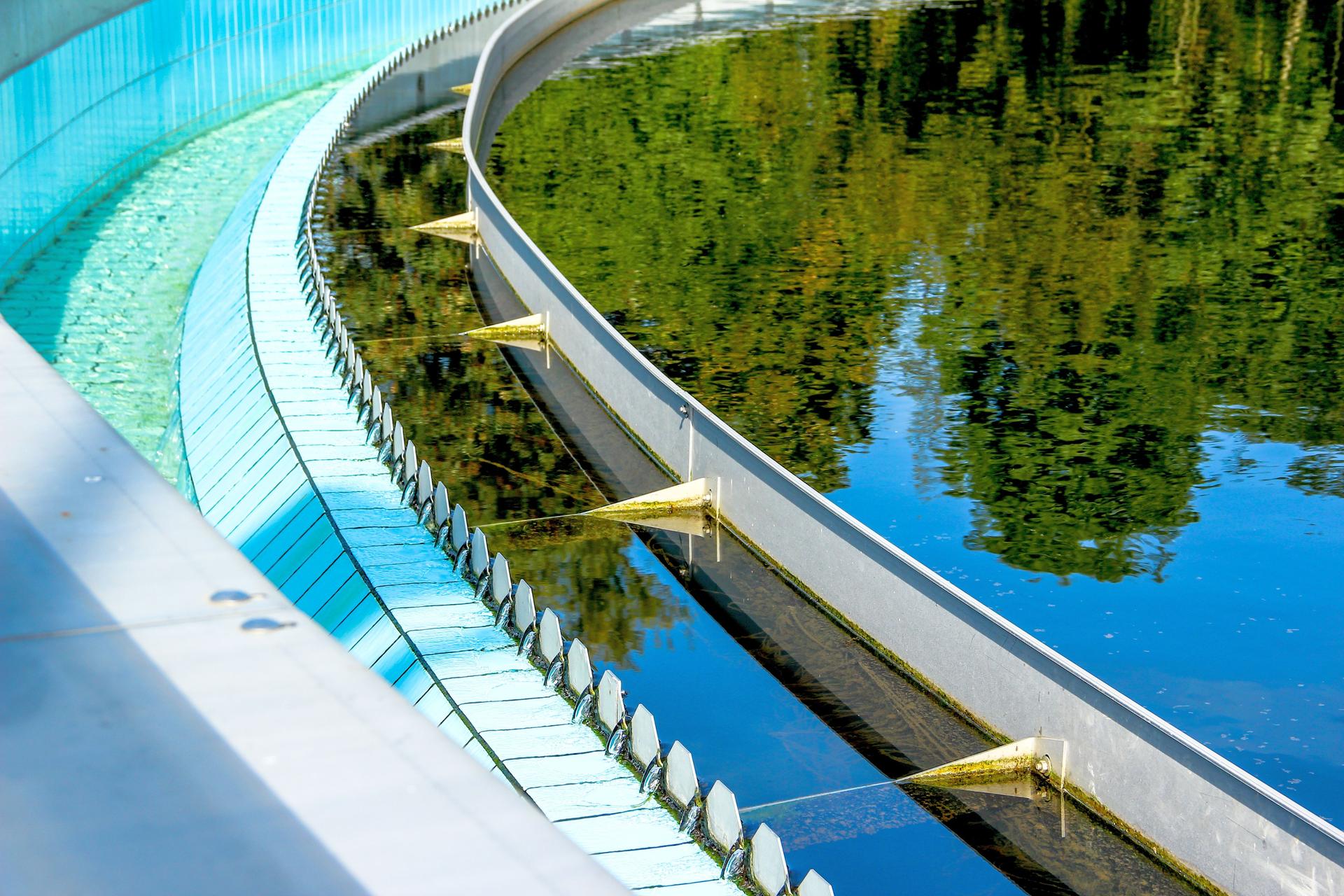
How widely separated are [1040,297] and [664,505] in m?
4.89

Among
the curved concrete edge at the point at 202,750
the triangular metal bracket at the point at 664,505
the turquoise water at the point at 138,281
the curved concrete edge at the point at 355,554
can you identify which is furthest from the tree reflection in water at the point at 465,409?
the curved concrete edge at the point at 202,750

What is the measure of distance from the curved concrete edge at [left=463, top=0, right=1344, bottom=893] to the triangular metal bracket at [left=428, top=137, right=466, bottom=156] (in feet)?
27.6

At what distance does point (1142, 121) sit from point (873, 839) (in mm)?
13872

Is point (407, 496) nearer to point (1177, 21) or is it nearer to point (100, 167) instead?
point (100, 167)

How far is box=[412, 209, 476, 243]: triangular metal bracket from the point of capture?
14.4m

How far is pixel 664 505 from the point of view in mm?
8195

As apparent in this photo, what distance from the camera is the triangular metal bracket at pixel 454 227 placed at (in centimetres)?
1441

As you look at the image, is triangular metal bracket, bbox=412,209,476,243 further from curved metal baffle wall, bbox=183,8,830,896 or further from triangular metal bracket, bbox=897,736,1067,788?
triangular metal bracket, bbox=897,736,1067,788

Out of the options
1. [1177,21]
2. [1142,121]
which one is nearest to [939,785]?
[1142,121]

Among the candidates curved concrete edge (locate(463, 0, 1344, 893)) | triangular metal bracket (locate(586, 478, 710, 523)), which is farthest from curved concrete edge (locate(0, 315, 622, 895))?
triangular metal bracket (locate(586, 478, 710, 523))

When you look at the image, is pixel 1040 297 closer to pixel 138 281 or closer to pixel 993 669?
pixel 993 669

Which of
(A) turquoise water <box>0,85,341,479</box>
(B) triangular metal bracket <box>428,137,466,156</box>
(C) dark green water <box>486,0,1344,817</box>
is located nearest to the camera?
(C) dark green water <box>486,0,1344,817</box>

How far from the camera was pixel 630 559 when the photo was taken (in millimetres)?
7668

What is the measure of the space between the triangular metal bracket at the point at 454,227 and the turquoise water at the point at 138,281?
2.68 m
